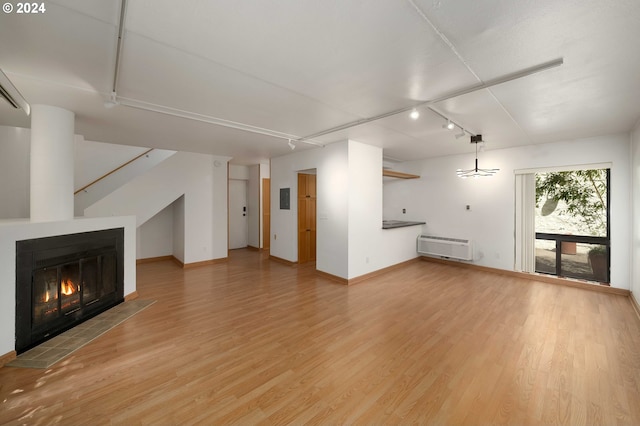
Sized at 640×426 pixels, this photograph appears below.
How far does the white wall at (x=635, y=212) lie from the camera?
365 cm

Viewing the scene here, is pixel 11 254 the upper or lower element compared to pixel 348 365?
upper

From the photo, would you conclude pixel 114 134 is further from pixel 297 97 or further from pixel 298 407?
pixel 298 407

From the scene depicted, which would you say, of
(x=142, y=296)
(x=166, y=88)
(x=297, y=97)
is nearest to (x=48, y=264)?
(x=142, y=296)

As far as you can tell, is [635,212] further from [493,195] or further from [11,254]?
[11,254]

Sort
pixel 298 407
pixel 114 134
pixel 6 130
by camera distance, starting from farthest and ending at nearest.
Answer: pixel 114 134 → pixel 6 130 → pixel 298 407

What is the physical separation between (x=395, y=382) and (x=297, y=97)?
9.71ft

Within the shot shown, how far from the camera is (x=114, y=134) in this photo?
168 inches

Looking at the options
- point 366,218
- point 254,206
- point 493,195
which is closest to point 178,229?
point 254,206

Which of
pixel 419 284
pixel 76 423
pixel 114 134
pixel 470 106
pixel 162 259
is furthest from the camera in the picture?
pixel 162 259

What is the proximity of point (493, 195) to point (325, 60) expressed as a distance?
526 cm

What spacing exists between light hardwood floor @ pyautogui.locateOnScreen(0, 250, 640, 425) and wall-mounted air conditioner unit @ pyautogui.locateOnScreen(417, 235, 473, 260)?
175cm

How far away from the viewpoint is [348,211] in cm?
477

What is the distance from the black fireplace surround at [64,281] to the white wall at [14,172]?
1808 millimetres

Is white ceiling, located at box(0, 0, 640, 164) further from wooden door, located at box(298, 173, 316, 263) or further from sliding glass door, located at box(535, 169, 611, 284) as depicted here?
sliding glass door, located at box(535, 169, 611, 284)
